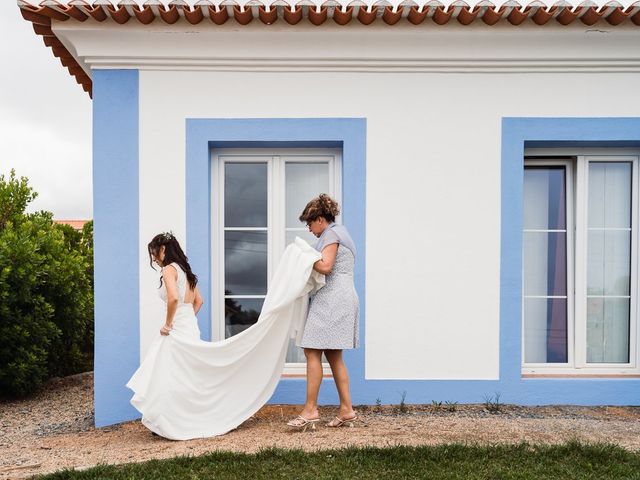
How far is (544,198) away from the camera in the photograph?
523cm

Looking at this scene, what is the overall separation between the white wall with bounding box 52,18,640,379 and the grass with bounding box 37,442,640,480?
47.6 inches

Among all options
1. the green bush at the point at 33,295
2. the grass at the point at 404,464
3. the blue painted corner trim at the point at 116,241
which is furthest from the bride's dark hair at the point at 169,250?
the green bush at the point at 33,295

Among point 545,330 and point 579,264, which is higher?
point 579,264

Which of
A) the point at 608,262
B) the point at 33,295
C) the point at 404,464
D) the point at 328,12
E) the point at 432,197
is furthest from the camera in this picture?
the point at 33,295

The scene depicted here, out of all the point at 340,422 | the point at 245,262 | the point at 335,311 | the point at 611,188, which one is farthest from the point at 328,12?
the point at 340,422

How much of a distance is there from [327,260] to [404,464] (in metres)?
1.58

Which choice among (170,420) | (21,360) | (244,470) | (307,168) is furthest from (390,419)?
(21,360)

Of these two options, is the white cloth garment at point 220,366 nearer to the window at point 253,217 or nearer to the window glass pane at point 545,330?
the window at point 253,217

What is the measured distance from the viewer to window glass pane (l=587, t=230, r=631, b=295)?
17.0ft

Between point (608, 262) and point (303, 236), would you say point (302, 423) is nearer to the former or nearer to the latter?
point (303, 236)

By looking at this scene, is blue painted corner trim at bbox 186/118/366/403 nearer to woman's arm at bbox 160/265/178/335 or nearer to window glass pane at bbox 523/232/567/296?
woman's arm at bbox 160/265/178/335

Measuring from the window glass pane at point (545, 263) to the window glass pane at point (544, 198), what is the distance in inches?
4.3

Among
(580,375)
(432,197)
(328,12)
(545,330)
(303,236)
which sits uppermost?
(328,12)

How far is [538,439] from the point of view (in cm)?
401
